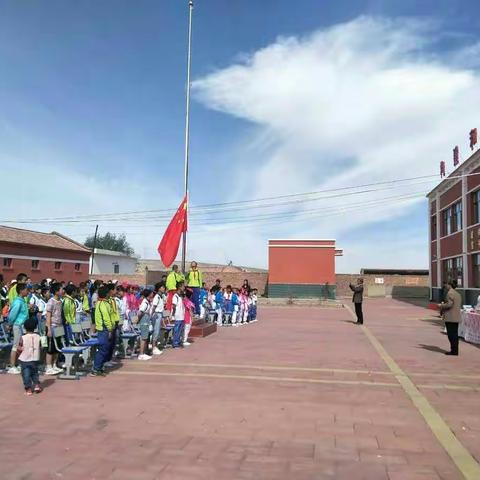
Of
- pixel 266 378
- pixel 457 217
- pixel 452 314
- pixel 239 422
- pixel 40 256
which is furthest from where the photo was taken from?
pixel 40 256

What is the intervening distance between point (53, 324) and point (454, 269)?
3007 centimetres

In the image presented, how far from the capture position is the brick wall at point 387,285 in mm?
50750

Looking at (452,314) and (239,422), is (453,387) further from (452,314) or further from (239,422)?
(239,422)

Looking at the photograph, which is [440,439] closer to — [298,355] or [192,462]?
[192,462]

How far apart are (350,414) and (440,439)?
1205 millimetres

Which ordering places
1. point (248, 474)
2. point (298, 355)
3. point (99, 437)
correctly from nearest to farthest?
point (248, 474) → point (99, 437) → point (298, 355)

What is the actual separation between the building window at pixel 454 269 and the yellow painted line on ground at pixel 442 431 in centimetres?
2423

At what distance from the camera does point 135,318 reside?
38.1ft

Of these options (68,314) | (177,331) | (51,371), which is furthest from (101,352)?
(177,331)

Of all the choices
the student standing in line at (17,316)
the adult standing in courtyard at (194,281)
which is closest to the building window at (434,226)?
the adult standing in courtyard at (194,281)

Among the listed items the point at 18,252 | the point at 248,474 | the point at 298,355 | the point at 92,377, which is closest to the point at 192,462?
the point at 248,474

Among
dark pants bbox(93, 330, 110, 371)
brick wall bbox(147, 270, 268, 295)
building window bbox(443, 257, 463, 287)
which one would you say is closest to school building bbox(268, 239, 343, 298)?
brick wall bbox(147, 270, 268, 295)

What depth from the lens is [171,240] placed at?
14.5 metres

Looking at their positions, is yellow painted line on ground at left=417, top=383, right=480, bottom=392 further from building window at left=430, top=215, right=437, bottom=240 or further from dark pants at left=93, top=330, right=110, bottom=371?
building window at left=430, top=215, right=437, bottom=240
